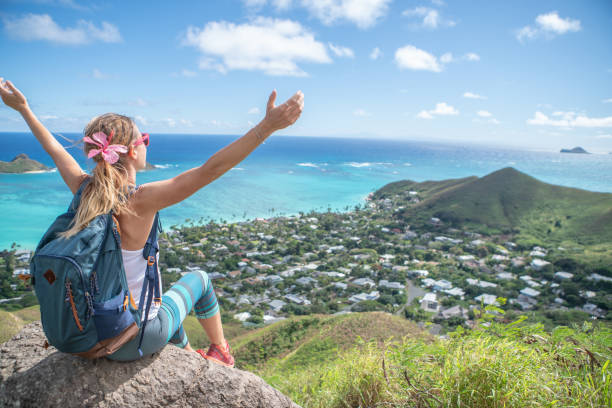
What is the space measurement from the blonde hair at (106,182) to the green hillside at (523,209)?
41029mm

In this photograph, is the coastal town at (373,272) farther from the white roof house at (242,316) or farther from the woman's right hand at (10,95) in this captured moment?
the woman's right hand at (10,95)

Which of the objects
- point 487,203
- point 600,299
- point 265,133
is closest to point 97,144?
point 265,133

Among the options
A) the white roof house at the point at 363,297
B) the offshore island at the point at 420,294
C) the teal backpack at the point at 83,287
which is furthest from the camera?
the white roof house at the point at 363,297

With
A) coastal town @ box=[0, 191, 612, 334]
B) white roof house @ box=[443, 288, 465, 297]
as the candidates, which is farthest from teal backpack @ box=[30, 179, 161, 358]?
white roof house @ box=[443, 288, 465, 297]

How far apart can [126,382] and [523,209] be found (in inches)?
1945

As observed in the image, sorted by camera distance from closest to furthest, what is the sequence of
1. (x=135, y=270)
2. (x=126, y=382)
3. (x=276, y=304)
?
(x=135, y=270)
(x=126, y=382)
(x=276, y=304)

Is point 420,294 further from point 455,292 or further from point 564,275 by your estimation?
point 564,275

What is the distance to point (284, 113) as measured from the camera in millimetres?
1610

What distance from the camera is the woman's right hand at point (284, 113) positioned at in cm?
161

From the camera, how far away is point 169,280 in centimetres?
2339

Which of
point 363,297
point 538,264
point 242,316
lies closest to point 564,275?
point 538,264

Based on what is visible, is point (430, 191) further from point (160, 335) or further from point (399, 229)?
point (160, 335)

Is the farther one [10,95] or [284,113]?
[10,95]

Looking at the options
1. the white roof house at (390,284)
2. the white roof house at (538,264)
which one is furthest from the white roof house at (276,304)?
the white roof house at (538,264)
